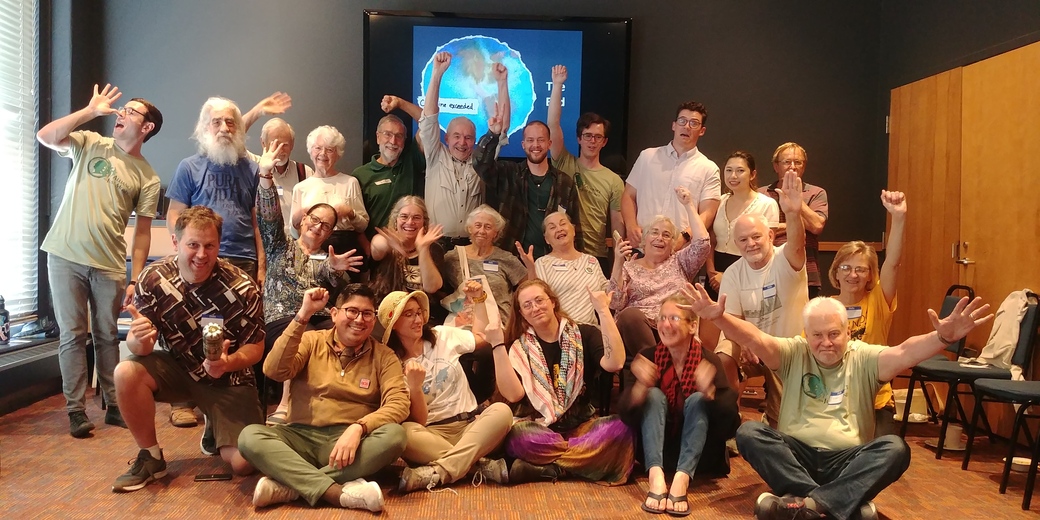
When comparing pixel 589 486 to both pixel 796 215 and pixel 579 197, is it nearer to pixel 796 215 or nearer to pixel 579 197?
pixel 796 215

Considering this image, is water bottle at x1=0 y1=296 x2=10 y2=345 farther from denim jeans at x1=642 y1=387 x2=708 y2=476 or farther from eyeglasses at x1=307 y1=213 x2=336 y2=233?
denim jeans at x1=642 y1=387 x2=708 y2=476

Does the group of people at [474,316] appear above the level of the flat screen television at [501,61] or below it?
below

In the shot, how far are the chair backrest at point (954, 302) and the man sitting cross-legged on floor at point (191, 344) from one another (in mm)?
3670

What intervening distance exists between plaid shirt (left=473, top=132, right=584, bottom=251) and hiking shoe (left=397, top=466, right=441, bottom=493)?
1.55 m

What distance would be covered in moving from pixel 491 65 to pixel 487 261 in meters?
1.87

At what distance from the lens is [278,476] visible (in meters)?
2.96

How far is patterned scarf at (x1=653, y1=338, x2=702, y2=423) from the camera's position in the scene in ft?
10.9

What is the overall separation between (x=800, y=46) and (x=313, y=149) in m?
3.55

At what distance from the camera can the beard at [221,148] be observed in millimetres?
4074

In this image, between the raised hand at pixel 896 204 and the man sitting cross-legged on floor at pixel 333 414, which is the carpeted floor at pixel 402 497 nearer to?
the man sitting cross-legged on floor at pixel 333 414

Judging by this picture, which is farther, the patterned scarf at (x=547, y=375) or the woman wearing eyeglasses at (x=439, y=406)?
the patterned scarf at (x=547, y=375)

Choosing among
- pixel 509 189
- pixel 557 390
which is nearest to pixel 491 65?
pixel 509 189

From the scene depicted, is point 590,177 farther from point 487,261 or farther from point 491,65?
point 491,65

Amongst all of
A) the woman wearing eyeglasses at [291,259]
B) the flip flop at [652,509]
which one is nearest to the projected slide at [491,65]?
the woman wearing eyeglasses at [291,259]
